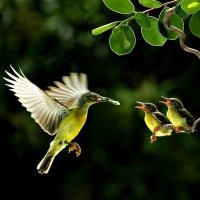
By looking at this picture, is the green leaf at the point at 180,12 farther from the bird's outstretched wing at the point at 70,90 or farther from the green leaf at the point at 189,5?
the bird's outstretched wing at the point at 70,90

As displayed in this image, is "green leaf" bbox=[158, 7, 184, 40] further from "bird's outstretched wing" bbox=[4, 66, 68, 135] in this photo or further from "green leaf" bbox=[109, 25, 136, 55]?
"bird's outstretched wing" bbox=[4, 66, 68, 135]

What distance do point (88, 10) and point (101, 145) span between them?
0.83 metres

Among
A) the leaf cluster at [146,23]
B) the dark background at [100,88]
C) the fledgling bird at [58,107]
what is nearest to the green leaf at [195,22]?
the leaf cluster at [146,23]

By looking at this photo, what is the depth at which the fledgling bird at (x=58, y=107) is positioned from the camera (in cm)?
126

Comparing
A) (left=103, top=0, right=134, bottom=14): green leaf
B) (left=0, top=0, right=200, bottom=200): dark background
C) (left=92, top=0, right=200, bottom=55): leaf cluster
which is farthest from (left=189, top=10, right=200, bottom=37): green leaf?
(left=0, top=0, right=200, bottom=200): dark background

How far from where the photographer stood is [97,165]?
4.09 m

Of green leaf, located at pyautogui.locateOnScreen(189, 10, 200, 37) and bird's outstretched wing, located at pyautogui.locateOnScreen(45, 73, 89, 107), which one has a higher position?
green leaf, located at pyautogui.locateOnScreen(189, 10, 200, 37)

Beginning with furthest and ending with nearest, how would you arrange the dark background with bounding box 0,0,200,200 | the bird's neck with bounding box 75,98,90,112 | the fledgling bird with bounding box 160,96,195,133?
the dark background with bounding box 0,0,200,200 → the bird's neck with bounding box 75,98,90,112 → the fledgling bird with bounding box 160,96,195,133

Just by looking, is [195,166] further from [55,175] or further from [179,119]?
[179,119]

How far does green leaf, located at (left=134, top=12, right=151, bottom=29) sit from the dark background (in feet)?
8.15

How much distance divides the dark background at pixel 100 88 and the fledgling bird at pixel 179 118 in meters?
2.49

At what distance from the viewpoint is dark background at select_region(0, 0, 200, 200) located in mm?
3826

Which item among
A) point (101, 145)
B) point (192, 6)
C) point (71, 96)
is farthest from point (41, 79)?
point (192, 6)

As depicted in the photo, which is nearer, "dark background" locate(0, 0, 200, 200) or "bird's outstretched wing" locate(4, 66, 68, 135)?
"bird's outstretched wing" locate(4, 66, 68, 135)
